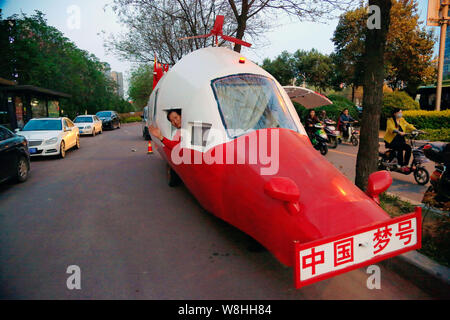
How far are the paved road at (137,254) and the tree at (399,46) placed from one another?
939 inches

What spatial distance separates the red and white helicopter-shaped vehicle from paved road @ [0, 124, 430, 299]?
0.52m

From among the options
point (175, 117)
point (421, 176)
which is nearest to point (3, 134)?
point (175, 117)

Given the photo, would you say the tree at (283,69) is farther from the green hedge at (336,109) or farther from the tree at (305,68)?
the green hedge at (336,109)

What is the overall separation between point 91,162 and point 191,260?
810cm

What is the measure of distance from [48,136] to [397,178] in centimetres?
1131

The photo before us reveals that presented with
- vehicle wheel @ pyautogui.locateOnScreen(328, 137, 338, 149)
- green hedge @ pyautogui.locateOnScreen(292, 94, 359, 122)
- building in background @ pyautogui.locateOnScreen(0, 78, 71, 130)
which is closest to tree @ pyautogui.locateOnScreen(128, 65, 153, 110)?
building in background @ pyautogui.locateOnScreen(0, 78, 71, 130)

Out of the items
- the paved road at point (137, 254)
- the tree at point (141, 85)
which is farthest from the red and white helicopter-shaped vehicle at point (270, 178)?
the tree at point (141, 85)

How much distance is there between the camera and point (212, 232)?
453 centimetres

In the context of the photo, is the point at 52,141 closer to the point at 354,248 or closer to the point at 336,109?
the point at 354,248

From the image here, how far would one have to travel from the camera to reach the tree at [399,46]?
22938mm

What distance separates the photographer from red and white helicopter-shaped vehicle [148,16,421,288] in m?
2.46

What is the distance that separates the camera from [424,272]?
307 centimetres
